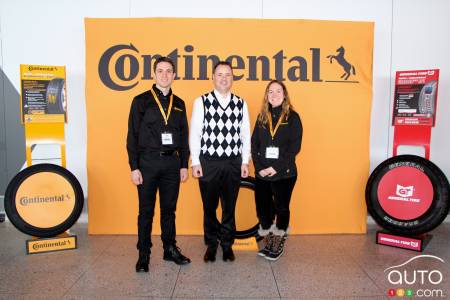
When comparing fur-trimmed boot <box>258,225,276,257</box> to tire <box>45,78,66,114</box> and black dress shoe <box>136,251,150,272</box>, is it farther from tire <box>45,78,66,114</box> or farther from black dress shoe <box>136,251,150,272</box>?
tire <box>45,78,66,114</box>

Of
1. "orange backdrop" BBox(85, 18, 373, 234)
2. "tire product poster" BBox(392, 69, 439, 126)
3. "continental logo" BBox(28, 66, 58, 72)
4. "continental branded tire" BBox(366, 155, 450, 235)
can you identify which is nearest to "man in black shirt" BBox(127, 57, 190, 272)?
"orange backdrop" BBox(85, 18, 373, 234)

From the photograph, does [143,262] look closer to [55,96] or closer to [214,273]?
[214,273]

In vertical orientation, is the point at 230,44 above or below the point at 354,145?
above

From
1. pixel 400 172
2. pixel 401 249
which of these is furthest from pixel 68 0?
pixel 401 249

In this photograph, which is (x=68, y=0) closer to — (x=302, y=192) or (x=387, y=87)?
(x=302, y=192)

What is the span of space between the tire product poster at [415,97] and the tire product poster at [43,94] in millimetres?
3274

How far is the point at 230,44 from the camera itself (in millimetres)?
3393

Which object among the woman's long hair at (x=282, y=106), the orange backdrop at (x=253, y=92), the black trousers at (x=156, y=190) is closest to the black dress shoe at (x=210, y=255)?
the black trousers at (x=156, y=190)

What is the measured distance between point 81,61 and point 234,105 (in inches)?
74.4

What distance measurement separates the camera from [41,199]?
10.3 ft

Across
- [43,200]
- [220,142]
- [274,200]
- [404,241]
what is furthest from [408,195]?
[43,200]

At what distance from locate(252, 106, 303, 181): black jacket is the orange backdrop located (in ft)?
2.20

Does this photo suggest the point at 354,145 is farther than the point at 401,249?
Yes

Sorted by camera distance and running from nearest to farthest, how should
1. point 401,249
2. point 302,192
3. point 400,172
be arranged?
point 401,249, point 400,172, point 302,192
